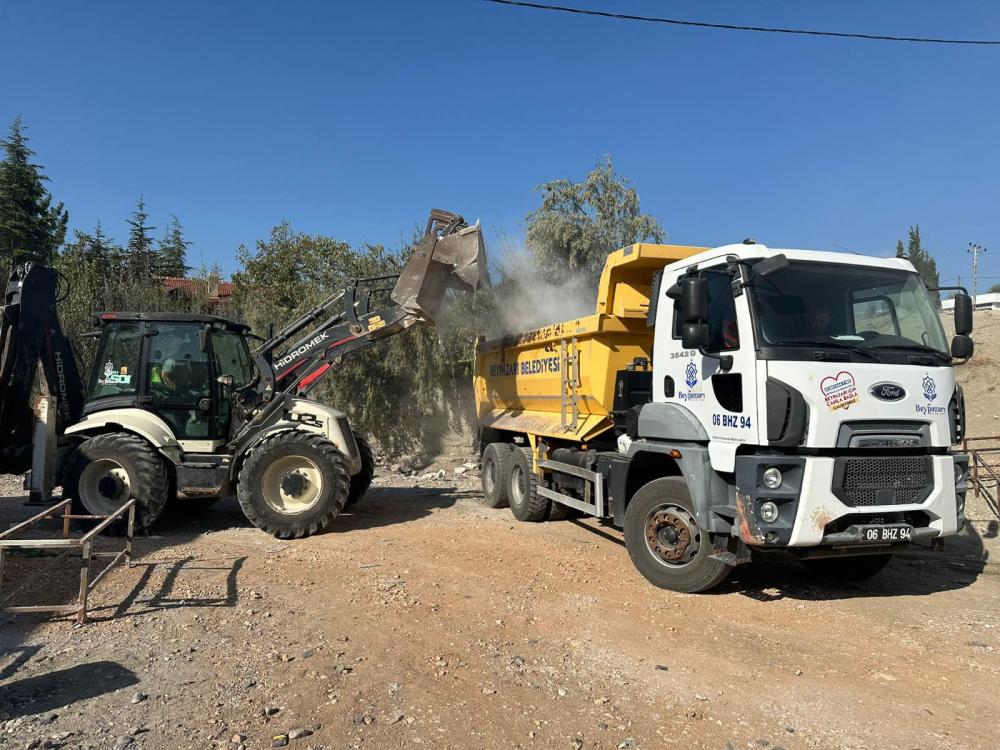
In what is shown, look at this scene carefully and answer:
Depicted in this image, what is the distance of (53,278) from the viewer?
27.0 feet

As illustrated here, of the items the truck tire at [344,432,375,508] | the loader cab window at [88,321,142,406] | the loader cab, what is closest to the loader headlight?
the truck tire at [344,432,375,508]

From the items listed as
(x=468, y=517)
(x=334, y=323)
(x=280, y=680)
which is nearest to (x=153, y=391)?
(x=334, y=323)

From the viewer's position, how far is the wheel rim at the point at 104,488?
7.81 meters

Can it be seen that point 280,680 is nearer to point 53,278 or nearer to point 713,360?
point 713,360

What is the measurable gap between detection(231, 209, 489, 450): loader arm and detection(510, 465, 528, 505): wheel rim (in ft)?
8.11

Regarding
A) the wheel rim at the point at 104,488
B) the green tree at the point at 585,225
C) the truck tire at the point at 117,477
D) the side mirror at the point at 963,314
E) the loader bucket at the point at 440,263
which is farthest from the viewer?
the green tree at the point at 585,225

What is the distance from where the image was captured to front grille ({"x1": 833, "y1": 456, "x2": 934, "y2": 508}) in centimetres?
491

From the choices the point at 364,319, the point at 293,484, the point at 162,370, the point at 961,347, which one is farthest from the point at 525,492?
the point at 961,347

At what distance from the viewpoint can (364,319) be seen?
861 cm

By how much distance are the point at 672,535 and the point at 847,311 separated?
230 cm

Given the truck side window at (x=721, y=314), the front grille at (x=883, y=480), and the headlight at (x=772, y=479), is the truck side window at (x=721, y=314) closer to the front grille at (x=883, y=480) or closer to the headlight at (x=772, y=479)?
the headlight at (x=772, y=479)

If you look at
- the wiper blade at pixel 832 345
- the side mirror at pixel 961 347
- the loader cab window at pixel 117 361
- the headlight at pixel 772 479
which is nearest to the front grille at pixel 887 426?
the wiper blade at pixel 832 345

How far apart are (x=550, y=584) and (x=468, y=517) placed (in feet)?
11.2

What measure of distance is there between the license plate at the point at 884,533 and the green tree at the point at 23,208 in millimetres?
30189
